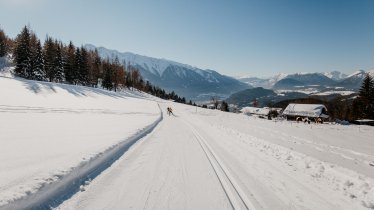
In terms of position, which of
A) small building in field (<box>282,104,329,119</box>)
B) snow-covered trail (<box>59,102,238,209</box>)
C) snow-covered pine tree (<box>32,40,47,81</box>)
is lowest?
snow-covered trail (<box>59,102,238,209</box>)

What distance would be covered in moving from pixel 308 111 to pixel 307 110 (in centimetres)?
112

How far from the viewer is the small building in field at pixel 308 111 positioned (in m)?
90.3

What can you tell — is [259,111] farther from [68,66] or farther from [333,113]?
[68,66]

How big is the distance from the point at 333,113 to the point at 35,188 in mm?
128274

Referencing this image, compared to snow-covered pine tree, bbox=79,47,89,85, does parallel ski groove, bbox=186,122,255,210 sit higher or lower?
lower

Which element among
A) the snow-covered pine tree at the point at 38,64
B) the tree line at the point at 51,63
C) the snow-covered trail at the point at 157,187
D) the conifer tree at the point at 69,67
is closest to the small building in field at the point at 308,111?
the tree line at the point at 51,63

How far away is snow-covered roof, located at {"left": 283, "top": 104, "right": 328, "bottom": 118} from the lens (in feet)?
298

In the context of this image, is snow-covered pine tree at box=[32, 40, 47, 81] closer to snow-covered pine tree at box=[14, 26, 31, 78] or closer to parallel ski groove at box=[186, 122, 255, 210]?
snow-covered pine tree at box=[14, 26, 31, 78]

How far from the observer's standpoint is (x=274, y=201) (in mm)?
6039

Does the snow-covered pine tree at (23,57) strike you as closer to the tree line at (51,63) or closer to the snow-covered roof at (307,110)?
the tree line at (51,63)

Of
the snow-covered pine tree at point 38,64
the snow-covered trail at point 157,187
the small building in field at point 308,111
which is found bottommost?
the snow-covered trail at point 157,187

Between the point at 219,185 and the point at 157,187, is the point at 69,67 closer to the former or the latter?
the point at 157,187

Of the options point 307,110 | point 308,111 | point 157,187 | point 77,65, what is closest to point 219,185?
point 157,187

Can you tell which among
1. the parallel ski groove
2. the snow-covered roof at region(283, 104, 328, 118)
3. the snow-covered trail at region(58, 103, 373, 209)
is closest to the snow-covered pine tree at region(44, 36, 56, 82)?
the snow-covered trail at region(58, 103, 373, 209)
